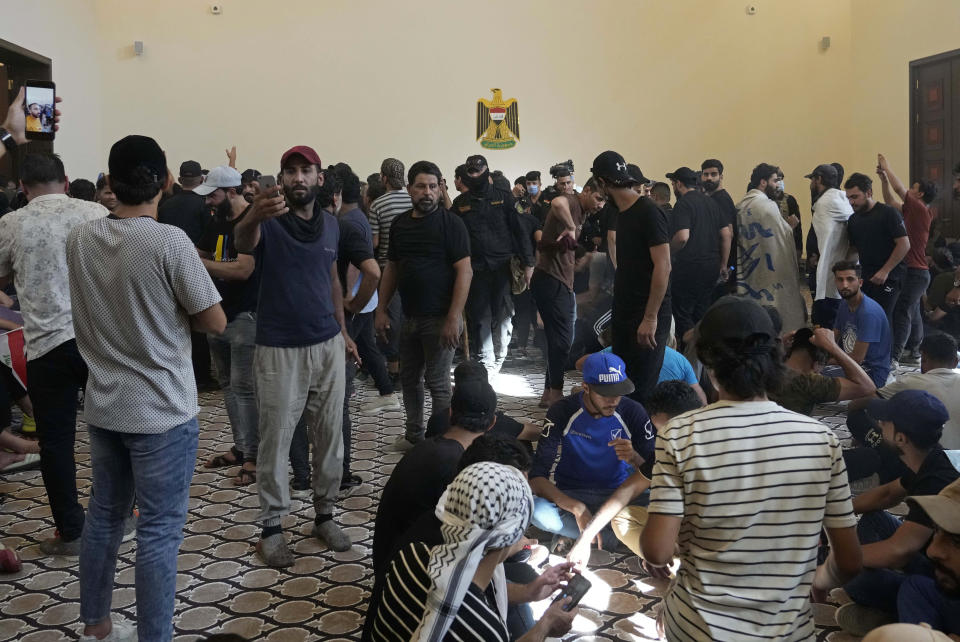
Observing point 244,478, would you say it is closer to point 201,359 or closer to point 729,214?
point 201,359

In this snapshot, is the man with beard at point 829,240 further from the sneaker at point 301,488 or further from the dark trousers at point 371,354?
the sneaker at point 301,488

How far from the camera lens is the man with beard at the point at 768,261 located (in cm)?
630

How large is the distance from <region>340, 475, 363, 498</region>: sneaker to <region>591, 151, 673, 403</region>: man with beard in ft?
4.64

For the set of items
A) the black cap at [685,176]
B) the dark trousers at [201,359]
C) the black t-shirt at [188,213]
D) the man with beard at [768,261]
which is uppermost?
the black cap at [685,176]

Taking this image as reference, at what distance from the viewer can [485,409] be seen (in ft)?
9.71

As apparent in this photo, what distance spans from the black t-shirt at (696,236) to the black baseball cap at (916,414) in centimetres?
319

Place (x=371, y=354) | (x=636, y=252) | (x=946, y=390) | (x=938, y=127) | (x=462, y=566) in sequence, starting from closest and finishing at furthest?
1. (x=462, y=566)
2. (x=946, y=390)
3. (x=636, y=252)
4. (x=371, y=354)
5. (x=938, y=127)

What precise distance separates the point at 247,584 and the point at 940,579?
2.36m

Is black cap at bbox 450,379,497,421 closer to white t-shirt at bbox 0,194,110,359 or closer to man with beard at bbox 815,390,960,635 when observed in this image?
man with beard at bbox 815,390,960,635

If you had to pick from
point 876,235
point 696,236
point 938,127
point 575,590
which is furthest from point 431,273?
point 938,127

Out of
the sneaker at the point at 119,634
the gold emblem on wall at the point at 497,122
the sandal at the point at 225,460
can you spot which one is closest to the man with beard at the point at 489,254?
the sandal at the point at 225,460

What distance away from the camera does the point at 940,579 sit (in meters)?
2.32

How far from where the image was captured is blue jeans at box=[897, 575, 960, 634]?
244 cm

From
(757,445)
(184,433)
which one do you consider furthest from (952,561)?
(184,433)
